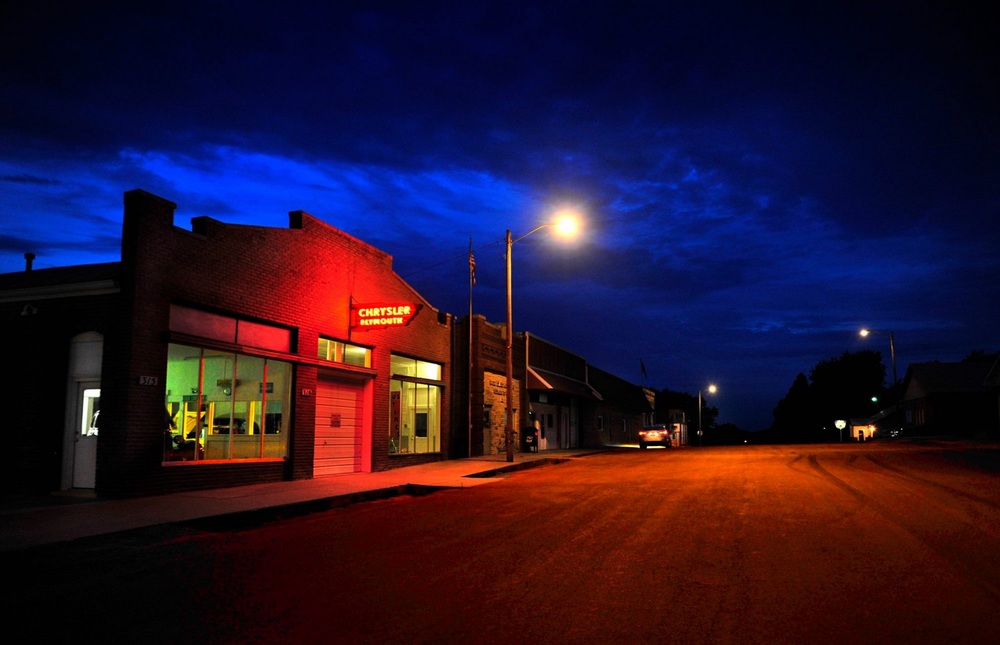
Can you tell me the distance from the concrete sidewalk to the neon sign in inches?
167

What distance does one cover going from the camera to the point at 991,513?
1104 cm

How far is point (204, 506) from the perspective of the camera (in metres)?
12.8

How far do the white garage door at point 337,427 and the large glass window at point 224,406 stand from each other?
1.54 meters

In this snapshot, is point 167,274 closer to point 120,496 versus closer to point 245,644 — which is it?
point 120,496

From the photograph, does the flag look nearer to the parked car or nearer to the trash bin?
the trash bin

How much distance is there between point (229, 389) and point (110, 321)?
309 centimetres

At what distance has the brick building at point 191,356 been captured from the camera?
46.6 feet

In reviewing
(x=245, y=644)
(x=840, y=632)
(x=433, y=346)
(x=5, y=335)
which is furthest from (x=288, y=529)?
(x=433, y=346)

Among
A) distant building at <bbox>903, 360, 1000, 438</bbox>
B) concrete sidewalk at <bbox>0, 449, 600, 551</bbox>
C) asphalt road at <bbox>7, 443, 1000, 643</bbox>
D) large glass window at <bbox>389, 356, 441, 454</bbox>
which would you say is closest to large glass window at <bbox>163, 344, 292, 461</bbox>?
concrete sidewalk at <bbox>0, 449, 600, 551</bbox>

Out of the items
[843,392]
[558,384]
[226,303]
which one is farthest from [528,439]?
[843,392]

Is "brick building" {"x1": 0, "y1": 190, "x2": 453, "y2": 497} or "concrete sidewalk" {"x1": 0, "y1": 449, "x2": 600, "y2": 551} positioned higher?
"brick building" {"x1": 0, "y1": 190, "x2": 453, "y2": 497}

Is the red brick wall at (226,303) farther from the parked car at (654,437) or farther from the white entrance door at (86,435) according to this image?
the parked car at (654,437)

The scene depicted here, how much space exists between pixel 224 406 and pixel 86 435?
2.78m

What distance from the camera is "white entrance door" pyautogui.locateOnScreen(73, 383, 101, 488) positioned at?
14.5m
